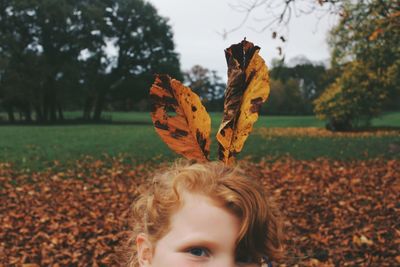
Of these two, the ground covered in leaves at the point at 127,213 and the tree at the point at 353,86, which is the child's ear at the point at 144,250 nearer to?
the ground covered in leaves at the point at 127,213

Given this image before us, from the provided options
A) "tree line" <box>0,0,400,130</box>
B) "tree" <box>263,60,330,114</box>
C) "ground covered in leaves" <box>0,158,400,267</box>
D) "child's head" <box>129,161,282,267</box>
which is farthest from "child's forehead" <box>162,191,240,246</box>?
"tree" <box>263,60,330,114</box>

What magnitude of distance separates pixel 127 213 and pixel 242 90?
5261 millimetres

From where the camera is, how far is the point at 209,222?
110 centimetres

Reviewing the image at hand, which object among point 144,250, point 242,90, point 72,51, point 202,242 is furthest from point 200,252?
point 72,51

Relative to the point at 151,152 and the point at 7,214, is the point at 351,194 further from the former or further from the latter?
the point at 151,152

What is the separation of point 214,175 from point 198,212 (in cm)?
12

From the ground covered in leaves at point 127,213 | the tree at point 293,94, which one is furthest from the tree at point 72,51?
the ground covered in leaves at point 127,213

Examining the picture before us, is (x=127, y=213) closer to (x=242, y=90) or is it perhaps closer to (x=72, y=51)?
(x=242, y=90)

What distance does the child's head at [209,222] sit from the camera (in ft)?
3.55

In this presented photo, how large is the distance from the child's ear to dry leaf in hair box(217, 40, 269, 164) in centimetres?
34

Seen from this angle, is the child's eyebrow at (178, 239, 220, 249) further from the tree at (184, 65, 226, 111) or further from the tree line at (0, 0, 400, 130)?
the tree at (184, 65, 226, 111)

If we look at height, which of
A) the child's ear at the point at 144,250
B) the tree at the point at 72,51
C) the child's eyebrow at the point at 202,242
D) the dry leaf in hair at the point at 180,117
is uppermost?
the tree at the point at 72,51

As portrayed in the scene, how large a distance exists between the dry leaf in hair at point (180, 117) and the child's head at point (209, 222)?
71 mm

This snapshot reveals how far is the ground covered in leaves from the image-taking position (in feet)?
15.7
